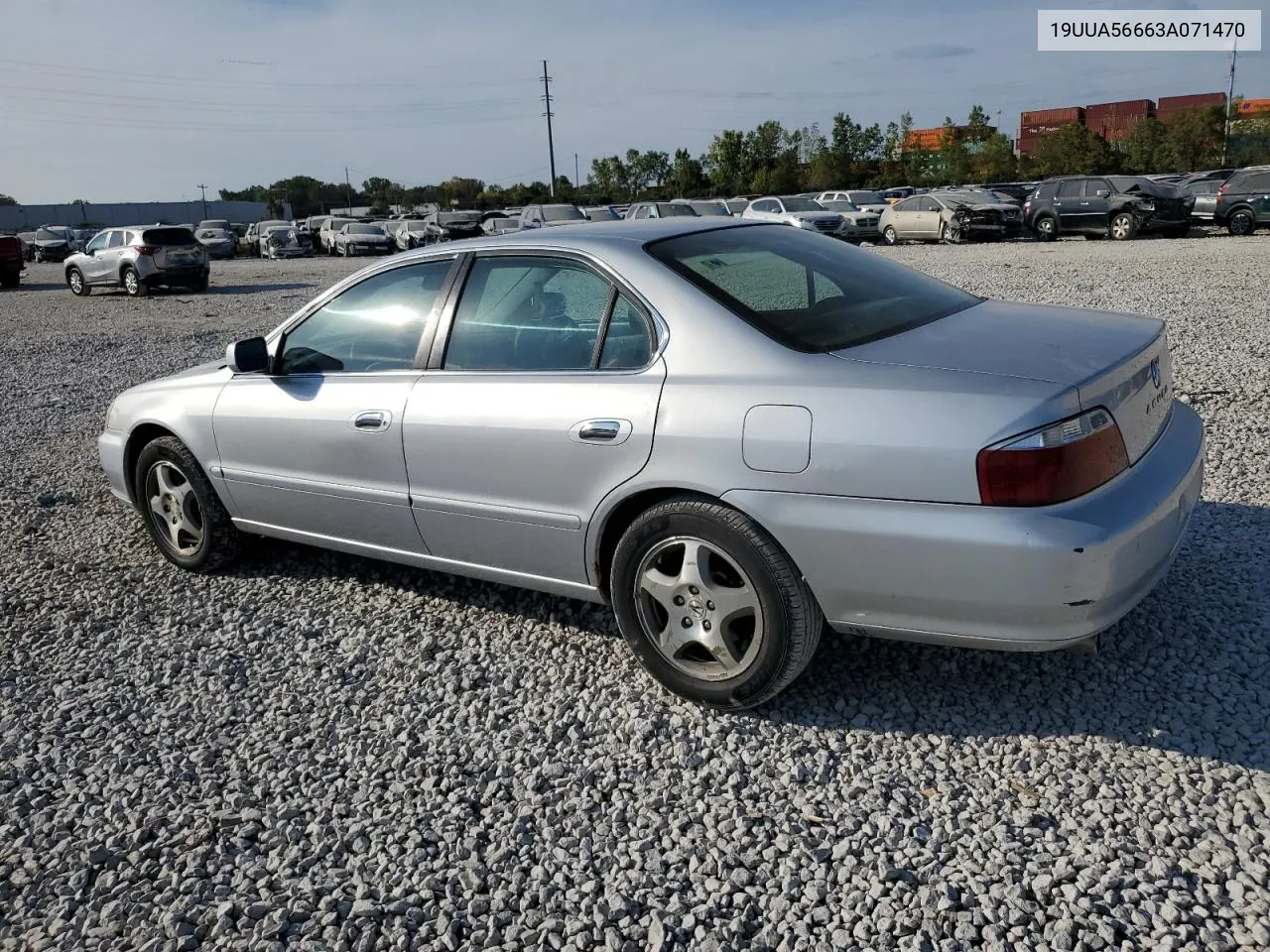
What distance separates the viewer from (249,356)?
14.1ft

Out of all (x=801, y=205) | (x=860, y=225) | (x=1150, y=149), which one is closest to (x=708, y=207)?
(x=801, y=205)

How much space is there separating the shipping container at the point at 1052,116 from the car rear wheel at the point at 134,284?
83262 mm

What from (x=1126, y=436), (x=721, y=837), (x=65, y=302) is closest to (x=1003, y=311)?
(x=1126, y=436)

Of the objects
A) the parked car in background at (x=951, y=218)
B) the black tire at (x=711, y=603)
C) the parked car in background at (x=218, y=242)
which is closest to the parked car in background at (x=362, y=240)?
the parked car in background at (x=218, y=242)

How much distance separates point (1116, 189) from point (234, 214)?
78.9m

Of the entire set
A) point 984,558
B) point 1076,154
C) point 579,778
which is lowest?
point 579,778

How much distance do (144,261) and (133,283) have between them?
0.63 m

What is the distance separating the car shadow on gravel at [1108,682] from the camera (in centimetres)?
308

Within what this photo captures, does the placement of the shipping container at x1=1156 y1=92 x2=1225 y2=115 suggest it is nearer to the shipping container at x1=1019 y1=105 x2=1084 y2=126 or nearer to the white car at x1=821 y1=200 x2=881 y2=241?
the shipping container at x1=1019 y1=105 x2=1084 y2=126

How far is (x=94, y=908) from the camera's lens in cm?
262

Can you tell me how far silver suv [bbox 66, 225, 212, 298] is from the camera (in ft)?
70.8

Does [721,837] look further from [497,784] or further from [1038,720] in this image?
[1038,720]

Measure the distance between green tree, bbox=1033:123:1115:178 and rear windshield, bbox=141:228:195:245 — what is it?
48.8 meters

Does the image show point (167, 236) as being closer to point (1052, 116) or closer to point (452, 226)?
point (452, 226)
